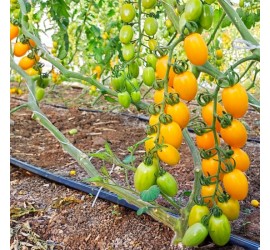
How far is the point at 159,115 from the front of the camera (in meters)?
0.94

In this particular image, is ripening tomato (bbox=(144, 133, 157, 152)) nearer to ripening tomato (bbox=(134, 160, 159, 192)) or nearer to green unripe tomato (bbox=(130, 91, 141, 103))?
ripening tomato (bbox=(134, 160, 159, 192))

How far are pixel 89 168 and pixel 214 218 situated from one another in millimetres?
522

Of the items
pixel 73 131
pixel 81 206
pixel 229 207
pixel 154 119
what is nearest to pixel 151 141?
pixel 154 119

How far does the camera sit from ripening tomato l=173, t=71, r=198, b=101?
0.89 metres

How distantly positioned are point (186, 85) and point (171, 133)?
110mm

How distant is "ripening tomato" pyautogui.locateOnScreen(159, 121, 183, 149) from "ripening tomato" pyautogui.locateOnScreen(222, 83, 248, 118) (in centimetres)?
12

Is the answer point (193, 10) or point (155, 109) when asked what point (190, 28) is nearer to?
point (193, 10)

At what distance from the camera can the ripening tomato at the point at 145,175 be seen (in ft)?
3.20

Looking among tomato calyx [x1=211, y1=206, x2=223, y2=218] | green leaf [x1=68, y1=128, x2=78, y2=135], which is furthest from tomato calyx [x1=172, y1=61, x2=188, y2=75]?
green leaf [x1=68, y1=128, x2=78, y2=135]

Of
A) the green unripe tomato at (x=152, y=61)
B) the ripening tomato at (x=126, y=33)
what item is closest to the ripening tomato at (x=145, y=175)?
the green unripe tomato at (x=152, y=61)

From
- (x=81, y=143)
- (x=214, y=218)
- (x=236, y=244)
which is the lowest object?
(x=81, y=143)

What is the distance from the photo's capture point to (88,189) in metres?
1.76
